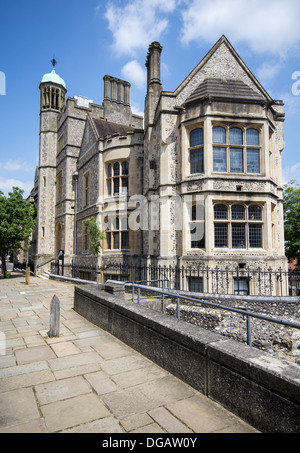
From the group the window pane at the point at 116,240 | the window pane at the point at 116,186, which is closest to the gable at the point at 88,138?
the window pane at the point at 116,186

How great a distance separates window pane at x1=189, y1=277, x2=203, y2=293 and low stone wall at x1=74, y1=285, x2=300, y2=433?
7.47 meters

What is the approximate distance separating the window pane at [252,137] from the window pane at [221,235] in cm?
414

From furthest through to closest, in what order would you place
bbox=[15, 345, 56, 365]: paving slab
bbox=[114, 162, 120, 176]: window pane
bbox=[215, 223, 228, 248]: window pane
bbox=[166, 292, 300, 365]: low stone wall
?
bbox=[114, 162, 120, 176]: window pane, bbox=[215, 223, 228, 248]: window pane, bbox=[166, 292, 300, 365]: low stone wall, bbox=[15, 345, 56, 365]: paving slab

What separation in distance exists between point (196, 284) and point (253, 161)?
634 centimetres

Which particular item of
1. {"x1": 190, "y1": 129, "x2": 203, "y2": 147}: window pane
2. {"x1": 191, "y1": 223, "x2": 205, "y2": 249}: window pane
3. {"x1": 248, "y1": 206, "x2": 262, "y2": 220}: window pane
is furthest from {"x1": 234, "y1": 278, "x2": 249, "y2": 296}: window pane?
{"x1": 190, "y1": 129, "x2": 203, "y2": 147}: window pane

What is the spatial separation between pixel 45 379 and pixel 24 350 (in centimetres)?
158

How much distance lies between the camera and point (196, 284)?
12.4 meters

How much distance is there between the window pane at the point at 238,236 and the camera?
→ 12500 mm

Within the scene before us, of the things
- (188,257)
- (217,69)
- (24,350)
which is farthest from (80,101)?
(24,350)

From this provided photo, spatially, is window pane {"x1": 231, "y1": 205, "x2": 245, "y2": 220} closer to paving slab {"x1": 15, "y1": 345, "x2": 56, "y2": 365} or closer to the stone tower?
paving slab {"x1": 15, "y1": 345, "x2": 56, "y2": 365}

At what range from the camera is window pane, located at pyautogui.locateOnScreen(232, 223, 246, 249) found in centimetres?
1250

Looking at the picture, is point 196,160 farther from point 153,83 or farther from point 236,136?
point 153,83

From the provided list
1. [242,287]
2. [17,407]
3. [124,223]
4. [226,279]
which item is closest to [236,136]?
[226,279]
